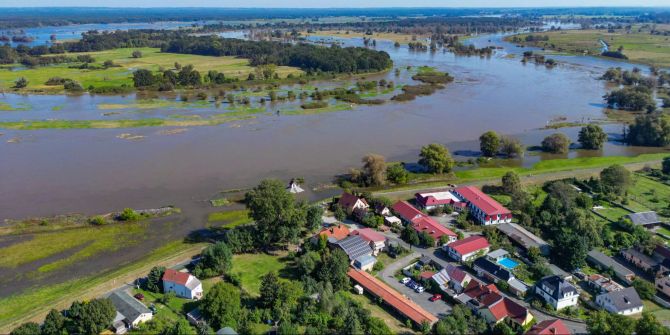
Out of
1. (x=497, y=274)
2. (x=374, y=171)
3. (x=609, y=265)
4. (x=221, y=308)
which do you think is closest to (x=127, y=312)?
(x=221, y=308)

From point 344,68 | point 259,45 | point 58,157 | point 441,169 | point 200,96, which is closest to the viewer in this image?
point 441,169

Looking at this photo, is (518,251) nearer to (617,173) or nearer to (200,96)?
(617,173)

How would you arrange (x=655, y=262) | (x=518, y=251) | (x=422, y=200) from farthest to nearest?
(x=422, y=200)
(x=518, y=251)
(x=655, y=262)

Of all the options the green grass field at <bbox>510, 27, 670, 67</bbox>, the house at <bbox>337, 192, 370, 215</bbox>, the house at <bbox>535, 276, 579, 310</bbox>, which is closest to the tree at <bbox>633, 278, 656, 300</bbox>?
the house at <bbox>535, 276, 579, 310</bbox>

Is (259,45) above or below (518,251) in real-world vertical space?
above

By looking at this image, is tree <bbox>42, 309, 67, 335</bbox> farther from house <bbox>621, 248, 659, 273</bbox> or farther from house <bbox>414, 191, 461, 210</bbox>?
house <bbox>621, 248, 659, 273</bbox>

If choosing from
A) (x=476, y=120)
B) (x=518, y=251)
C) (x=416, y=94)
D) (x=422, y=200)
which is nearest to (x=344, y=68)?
(x=416, y=94)

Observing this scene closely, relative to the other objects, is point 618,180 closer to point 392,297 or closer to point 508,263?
point 508,263
